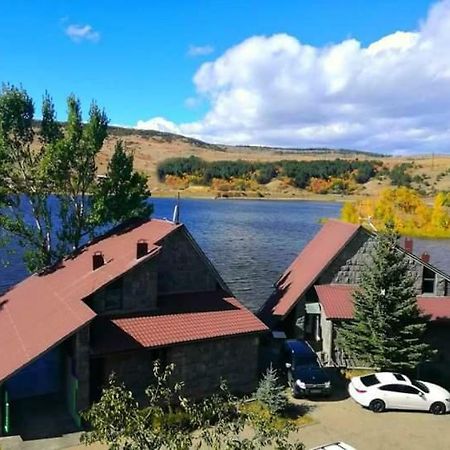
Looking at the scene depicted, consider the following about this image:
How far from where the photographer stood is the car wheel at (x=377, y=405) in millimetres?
23312

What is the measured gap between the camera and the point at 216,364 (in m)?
23.8

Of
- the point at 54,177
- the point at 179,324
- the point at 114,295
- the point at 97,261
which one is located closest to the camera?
the point at 114,295

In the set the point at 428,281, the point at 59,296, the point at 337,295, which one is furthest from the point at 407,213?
the point at 59,296

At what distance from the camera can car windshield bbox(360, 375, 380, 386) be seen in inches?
939

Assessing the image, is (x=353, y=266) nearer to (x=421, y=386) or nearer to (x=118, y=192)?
(x=421, y=386)

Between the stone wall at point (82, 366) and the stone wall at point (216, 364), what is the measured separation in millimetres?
3511

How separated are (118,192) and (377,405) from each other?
20.3m

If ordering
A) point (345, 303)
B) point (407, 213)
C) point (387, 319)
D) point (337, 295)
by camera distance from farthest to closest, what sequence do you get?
point (407, 213)
point (337, 295)
point (345, 303)
point (387, 319)

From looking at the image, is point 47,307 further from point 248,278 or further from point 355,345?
point 248,278

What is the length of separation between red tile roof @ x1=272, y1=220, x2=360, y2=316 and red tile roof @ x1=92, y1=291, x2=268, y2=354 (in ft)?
16.4

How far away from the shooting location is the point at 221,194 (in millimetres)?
185625

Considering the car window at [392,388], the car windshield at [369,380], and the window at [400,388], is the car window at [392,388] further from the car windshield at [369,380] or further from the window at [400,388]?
the car windshield at [369,380]

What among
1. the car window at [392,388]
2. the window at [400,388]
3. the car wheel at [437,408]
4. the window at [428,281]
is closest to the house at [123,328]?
the car window at [392,388]

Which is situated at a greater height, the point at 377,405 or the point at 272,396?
the point at 272,396
